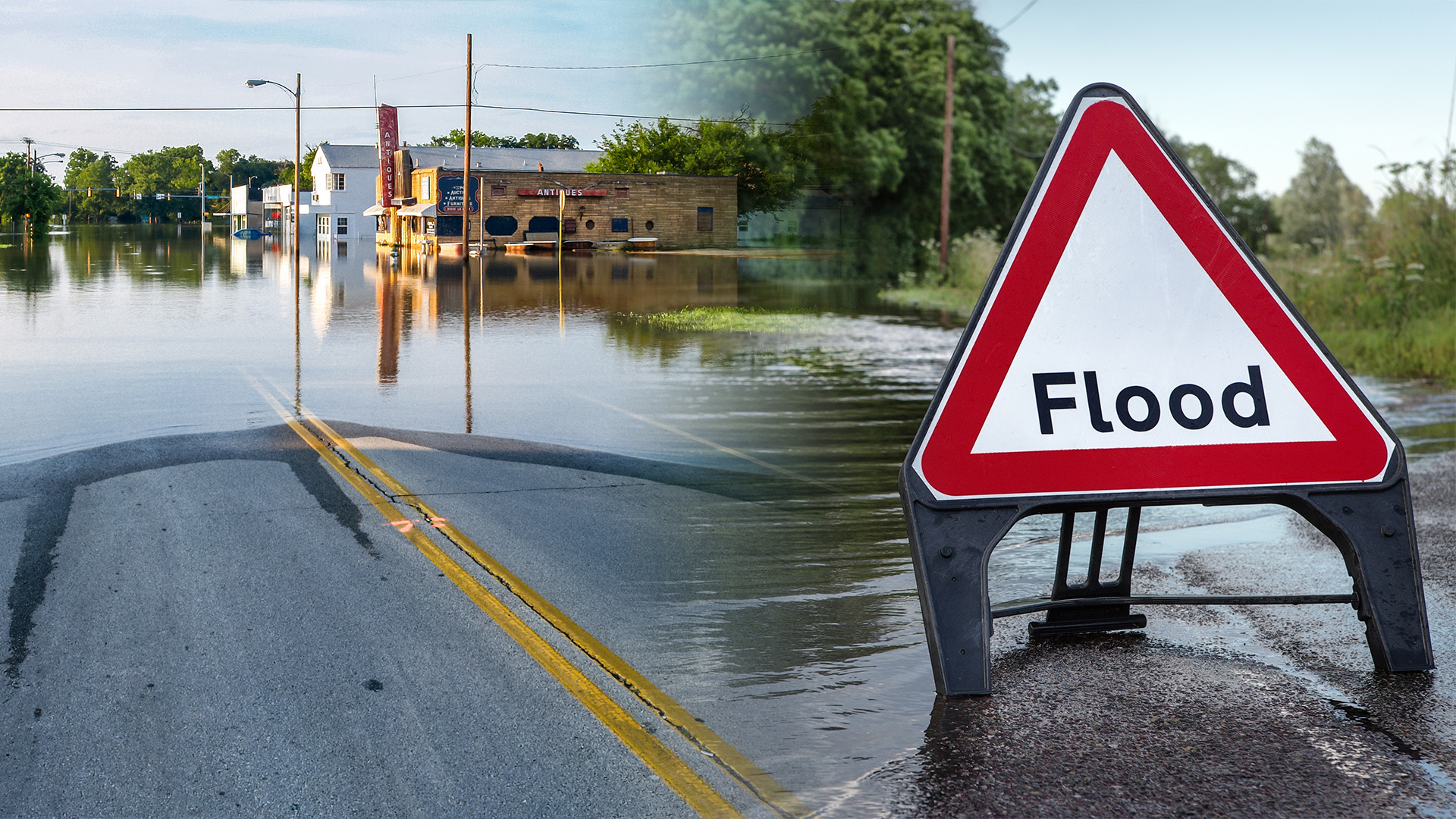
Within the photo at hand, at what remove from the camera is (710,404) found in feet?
41.9

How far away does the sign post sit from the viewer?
4289 mm

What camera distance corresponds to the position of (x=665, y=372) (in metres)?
15.4

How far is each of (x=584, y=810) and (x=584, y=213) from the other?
66402 millimetres

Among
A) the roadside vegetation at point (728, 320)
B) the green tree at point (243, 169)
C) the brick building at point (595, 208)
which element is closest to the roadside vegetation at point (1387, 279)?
the roadside vegetation at point (728, 320)

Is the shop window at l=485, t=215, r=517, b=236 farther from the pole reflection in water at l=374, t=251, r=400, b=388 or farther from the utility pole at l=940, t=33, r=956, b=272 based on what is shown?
the utility pole at l=940, t=33, r=956, b=272

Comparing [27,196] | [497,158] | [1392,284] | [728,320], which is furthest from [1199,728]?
[27,196]

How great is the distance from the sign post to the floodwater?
735 millimetres

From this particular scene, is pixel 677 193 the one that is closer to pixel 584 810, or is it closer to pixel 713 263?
pixel 713 263

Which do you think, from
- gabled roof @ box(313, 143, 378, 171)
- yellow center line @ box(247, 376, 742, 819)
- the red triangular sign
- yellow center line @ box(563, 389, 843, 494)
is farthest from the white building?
the red triangular sign

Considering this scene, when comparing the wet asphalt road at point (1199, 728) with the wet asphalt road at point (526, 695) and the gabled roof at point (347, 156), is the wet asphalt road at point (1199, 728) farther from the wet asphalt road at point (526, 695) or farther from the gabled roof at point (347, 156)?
the gabled roof at point (347, 156)

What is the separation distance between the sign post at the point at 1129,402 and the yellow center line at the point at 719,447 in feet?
14.3

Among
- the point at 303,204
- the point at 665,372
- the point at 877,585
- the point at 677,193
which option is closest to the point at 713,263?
the point at 677,193

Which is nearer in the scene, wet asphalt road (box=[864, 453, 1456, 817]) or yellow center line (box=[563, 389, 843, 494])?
wet asphalt road (box=[864, 453, 1456, 817])

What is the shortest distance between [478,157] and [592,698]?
77969 millimetres
